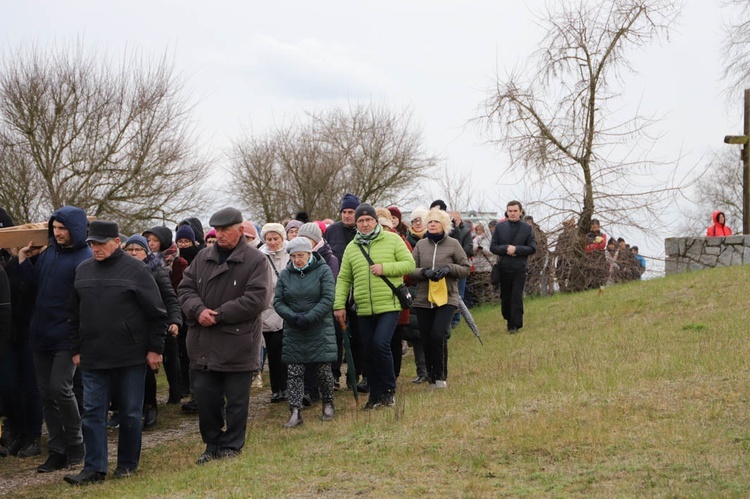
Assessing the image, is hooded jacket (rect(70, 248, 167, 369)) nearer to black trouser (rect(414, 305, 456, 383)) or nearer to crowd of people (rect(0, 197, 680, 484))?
crowd of people (rect(0, 197, 680, 484))

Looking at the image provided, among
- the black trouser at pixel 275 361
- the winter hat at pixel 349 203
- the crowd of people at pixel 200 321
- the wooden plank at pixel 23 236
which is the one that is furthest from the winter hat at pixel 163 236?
the wooden plank at pixel 23 236

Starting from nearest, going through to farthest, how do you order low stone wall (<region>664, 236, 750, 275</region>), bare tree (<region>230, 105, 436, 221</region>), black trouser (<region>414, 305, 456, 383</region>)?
black trouser (<region>414, 305, 456, 383</region>) < low stone wall (<region>664, 236, 750, 275</region>) < bare tree (<region>230, 105, 436, 221</region>)

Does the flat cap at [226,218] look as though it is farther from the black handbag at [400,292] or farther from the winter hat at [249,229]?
the winter hat at [249,229]

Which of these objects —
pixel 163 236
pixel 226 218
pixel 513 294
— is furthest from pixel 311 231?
pixel 513 294

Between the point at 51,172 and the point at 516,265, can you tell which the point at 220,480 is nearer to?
the point at 516,265

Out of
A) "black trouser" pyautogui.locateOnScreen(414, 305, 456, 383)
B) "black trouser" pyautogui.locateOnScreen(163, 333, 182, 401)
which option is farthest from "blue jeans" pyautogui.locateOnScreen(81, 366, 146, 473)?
"black trouser" pyautogui.locateOnScreen(414, 305, 456, 383)

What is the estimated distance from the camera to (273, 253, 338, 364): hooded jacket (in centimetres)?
885

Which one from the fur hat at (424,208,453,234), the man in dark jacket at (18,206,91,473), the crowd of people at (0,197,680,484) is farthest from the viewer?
the fur hat at (424,208,453,234)

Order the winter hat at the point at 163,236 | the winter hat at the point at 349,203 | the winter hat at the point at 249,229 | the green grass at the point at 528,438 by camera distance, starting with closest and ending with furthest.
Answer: the green grass at the point at 528,438 < the winter hat at the point at 163,236 < the winter hat at the point at 249,229 < the winter hat at the point at 349,203

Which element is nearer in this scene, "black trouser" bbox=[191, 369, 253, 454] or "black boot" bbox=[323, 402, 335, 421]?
"black trouser" bbox=[191, 369, 253, 454]

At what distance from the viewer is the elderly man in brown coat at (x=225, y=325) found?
292 inches

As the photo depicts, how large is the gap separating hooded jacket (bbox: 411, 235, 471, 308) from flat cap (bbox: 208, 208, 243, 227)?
8.93 ft

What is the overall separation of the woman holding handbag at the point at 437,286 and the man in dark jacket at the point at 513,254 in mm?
3871

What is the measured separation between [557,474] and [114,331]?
338 cm
